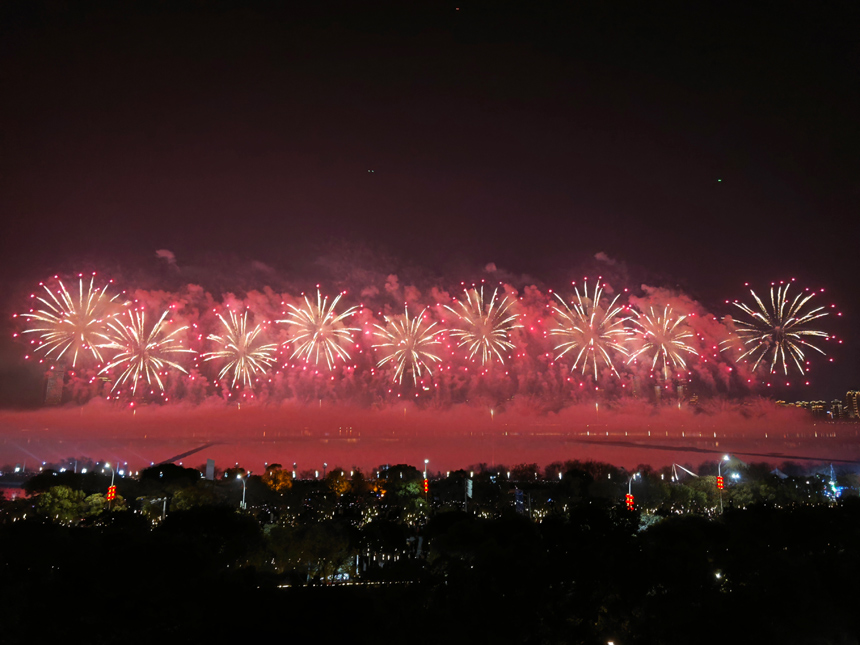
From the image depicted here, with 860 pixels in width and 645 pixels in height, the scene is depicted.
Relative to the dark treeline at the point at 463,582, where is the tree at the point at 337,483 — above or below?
above

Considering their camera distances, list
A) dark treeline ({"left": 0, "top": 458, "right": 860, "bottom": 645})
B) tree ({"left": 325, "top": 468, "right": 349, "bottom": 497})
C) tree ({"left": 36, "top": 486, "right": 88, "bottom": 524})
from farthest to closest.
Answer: tree ({"left": 325, "top": 468, "right": 349, "bottom": 497})
tree ({"left": 36, "top": 486, "right": 88, "bottom": 524})
dark treeline ({"left": 0, "top": 458, "right": 860, "bottom": 645})

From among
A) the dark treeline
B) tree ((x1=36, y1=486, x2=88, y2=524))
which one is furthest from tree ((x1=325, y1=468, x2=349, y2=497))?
the dark treeline

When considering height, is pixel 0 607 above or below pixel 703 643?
above

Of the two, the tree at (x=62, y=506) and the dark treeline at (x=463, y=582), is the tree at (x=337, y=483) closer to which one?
the tree at (x=62, y=506)

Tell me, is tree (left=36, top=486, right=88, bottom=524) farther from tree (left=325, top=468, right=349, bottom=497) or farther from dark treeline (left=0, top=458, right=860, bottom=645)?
tree (left=325, top=468, right=349, bottom=497)

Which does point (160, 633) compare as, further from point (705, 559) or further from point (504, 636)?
point (705, 559)

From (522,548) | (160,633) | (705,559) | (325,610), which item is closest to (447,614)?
(522,548)

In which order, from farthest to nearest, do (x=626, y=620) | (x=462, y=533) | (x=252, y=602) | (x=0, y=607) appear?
(x=462, y=533) < (x=252, y=602) < (x=626, y=620) < (x=0, y=607)

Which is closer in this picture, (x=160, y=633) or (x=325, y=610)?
(x=160, y=633)

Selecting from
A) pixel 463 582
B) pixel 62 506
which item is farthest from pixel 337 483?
pixel 463 582

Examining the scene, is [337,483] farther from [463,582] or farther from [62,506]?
[463,582]

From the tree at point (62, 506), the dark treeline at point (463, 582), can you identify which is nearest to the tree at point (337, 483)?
the tree at point (62, 506)
